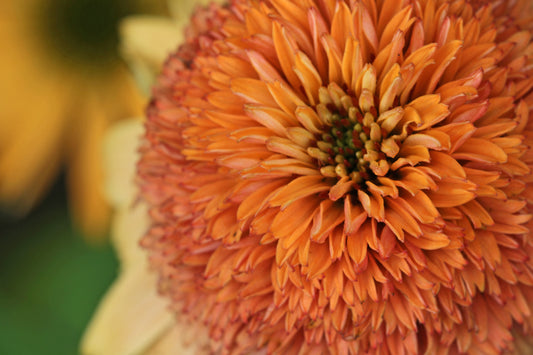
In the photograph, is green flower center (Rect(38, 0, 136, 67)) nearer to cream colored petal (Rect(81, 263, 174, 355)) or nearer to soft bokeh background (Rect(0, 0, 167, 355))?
soft bokeh background (Rect(0, 0, 167, 355))

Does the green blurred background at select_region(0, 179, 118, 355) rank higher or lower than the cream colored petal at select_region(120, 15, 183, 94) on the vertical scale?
lower

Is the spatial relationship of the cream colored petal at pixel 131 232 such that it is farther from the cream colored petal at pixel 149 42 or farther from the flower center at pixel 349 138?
the flower center at pixel 349 138

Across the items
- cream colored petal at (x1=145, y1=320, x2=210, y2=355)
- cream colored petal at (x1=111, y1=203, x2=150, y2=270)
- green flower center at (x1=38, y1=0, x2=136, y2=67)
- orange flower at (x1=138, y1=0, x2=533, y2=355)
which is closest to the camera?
orange flower at (x1=138, y1=0, x2=533, y2=355)

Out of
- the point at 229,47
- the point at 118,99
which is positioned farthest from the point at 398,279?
the point at 118,99

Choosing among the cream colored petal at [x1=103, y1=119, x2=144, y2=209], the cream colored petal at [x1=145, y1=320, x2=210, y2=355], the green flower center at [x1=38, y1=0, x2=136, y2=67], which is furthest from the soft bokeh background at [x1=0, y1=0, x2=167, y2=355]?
the cream colored petal at [x1=145, y1=320, x2=210, y2=355]

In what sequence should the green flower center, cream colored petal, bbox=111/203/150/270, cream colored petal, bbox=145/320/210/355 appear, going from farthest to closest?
the green flower center
cream colored petal, bbox=111/203/150/270
cream colored petal, bbox=145/320/210/355

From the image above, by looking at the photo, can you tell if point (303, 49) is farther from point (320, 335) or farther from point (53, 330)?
point (53, 330)

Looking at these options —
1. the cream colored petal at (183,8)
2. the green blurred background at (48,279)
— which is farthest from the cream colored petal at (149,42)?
the green blurred background at (48,279)
